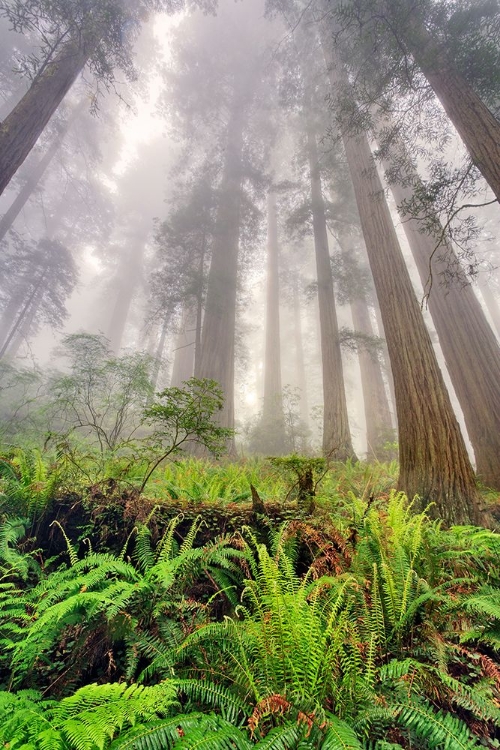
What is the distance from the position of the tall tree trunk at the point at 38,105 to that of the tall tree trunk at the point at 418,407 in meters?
6.11

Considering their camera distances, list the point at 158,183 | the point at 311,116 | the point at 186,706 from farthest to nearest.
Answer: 1. the point at 158,183
2. the point at 311,116
3. the point at 186,706

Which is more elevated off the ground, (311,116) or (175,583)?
(311,116)

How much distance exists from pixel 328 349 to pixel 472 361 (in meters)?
3.57

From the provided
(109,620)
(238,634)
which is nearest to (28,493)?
(109,620)

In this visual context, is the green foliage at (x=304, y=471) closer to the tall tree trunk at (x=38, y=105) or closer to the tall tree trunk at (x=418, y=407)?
the tall tree trunk at (x=418, y=407)

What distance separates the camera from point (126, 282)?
92.8 ft

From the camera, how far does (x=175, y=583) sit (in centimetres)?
196

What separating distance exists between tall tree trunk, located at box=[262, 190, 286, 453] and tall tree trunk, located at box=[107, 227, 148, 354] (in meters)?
12.3

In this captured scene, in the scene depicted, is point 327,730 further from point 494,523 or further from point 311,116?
point 311,116

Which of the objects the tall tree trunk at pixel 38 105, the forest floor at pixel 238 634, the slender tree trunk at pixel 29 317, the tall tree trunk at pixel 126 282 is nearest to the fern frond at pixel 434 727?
the forest floor at pixel 238 634

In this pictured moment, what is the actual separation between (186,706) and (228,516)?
1.36m

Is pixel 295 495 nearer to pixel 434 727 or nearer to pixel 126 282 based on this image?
pixel 434 727

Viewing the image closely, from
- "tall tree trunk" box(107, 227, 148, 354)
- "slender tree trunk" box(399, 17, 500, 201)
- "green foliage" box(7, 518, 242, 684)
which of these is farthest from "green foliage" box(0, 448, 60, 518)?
"tall tree trunk" box(107, 227, 148, 354)

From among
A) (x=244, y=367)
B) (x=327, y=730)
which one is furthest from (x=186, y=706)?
(x=244, y=367)
